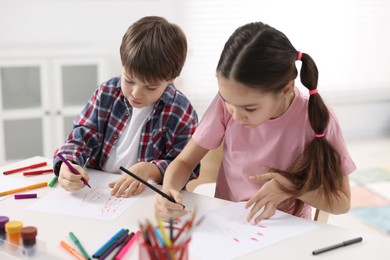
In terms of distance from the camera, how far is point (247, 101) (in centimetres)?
119

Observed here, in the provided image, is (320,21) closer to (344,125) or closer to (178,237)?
(344,125)

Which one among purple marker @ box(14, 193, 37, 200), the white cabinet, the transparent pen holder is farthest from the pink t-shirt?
the white cabinet

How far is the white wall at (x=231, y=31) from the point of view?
2932mm

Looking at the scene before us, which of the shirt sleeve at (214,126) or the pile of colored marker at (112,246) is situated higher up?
the shirt sleeve at (214,126)

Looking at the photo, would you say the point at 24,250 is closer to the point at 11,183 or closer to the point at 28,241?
the point at 28,241

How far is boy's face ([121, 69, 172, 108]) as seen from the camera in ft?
4.66

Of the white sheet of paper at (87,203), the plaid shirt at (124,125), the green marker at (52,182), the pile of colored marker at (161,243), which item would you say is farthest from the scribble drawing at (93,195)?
the pile of colored marker at (161,243)

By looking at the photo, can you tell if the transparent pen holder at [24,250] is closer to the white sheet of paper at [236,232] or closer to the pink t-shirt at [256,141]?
the white sheet of paper at [236,232]

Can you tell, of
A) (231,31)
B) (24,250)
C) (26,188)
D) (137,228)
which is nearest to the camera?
(24,250)

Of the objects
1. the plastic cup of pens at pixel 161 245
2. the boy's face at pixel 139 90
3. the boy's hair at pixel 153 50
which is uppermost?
the boy's hair at pixel 153 50

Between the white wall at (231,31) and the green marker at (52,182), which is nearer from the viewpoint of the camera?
the green marker at (52,182)

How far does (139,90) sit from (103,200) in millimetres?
329

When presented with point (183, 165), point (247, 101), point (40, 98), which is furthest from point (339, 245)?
point (40, 98)

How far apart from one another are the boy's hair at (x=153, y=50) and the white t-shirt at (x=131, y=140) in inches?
7.5
